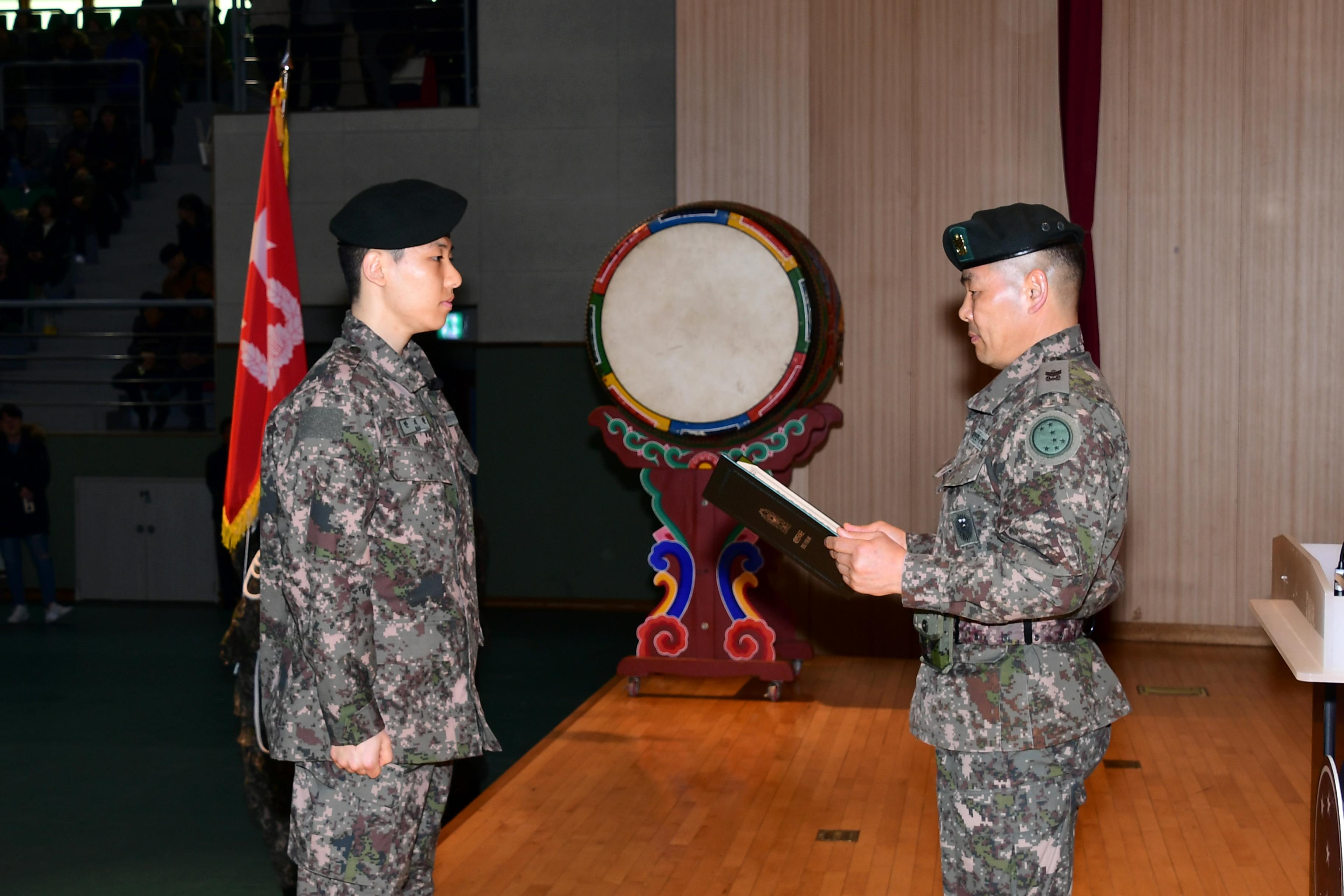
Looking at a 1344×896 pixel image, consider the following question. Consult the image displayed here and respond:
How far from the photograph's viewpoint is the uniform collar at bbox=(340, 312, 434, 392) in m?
1.90

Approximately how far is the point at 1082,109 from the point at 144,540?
5.50 meters

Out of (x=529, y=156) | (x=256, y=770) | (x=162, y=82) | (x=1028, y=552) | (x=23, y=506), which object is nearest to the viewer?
(x=1028, y=552)

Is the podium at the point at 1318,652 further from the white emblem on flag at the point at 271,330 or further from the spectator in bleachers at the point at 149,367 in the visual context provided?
the spectator in bleachers at the point at 149,367

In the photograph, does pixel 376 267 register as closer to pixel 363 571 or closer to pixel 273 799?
pixel 363 571

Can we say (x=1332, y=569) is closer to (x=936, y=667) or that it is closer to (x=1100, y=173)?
(x=936, y=667)

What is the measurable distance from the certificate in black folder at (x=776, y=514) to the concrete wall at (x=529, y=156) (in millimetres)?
5271

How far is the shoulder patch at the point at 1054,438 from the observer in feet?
5.32

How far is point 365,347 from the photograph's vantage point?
75.0 inches

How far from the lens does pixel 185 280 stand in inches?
320

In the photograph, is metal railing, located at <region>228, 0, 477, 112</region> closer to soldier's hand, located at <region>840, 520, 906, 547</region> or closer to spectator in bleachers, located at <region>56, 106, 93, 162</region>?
spectator in bleachers, located at <region>56, 106, 93, 162</region>

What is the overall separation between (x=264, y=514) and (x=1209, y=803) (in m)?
2.69

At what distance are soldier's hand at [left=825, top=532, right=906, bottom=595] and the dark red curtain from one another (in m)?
3.70

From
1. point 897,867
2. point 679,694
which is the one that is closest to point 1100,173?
point 679,694

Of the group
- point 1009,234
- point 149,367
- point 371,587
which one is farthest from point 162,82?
point 1009,234
